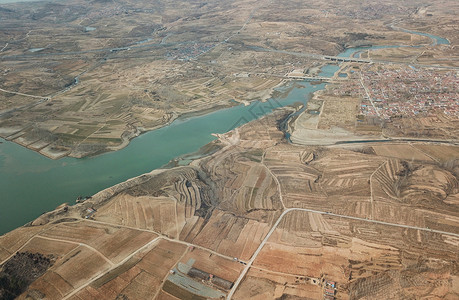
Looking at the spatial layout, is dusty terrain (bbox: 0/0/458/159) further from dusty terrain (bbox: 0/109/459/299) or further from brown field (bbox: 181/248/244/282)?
brown field (bbox: 181/248/244/282)

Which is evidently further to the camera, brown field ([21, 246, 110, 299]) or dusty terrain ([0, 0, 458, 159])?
dusty terrain ([0, 0, 458, 159])

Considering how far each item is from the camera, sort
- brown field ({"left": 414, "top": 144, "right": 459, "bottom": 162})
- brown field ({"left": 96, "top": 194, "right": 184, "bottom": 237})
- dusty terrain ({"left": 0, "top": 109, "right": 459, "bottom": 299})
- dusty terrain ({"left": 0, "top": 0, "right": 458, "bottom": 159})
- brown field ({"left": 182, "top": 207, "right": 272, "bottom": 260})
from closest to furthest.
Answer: dusty terrain ({"left": 0, "top": 109, "right": 459, "bottom": 299}), brown field ({"left": 182, "top": 207, "right": 272, "bottom": 260}), brown field ({"left": 96, "top": 194, "right": 184, "bottom": 237}), brown field ({"left": 414, "top": 144, "right": 459, "bottom": 162}), dusty terrain ({"left": 0, "top": 0, "right": 458, "bottom": 159})

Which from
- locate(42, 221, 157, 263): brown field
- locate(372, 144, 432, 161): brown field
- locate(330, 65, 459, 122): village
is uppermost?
locate(42, 221, 157, 263): brown field

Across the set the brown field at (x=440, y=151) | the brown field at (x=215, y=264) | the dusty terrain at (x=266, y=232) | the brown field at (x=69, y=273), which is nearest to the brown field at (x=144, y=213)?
the dusty terrain at (x=266, y=232)

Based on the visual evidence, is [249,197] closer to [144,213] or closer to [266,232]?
[266,232]

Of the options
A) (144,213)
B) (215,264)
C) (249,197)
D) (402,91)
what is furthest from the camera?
(402,91)

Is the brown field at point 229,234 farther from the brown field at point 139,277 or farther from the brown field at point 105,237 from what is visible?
the brown field at point 105,237

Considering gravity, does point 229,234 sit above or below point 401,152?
above

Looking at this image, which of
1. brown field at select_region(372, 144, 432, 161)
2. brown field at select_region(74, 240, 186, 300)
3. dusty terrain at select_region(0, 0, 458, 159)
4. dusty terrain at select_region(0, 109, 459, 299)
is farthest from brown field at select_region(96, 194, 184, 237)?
brown field at select_region(372, 144, 432, 161)

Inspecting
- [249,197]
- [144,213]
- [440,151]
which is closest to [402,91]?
[440,151]
